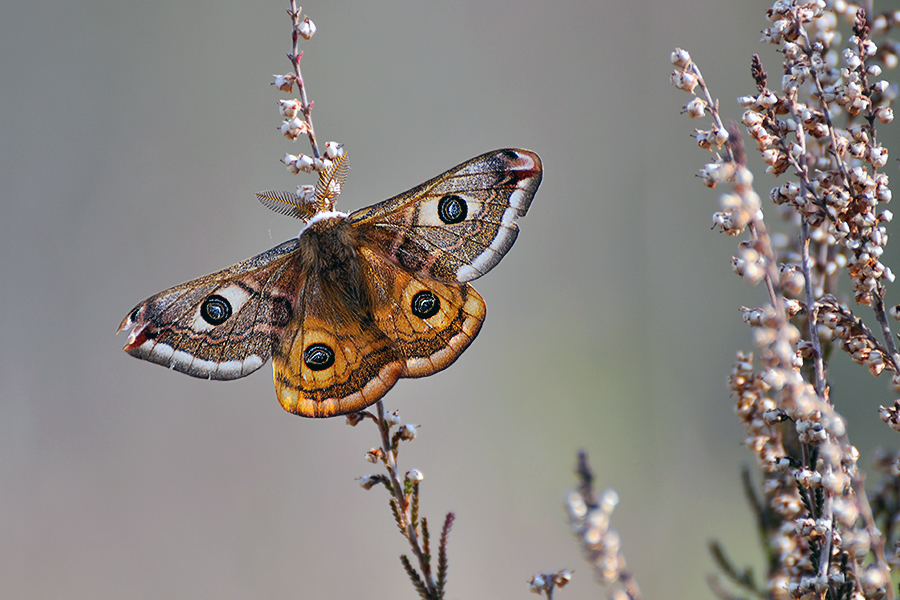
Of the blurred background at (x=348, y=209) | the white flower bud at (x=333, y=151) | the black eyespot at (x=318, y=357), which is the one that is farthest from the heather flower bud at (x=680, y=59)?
the blurred background at (x=348, y=209)

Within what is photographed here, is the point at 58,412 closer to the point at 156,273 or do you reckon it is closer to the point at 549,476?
the point at 156,273

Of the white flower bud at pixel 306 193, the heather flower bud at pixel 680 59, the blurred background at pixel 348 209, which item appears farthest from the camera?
the blurred background at pixel 348 209

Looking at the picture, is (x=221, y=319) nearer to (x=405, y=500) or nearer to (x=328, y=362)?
(x=328, y=362)

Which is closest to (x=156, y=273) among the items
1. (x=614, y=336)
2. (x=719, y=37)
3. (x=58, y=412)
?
(x=58, y=412)

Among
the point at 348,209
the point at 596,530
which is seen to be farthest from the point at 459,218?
the point at 348,209

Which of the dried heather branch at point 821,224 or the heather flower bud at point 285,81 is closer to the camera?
the dried heather branch at point 821,224

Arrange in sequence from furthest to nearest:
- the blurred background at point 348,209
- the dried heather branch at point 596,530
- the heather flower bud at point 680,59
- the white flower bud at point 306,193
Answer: the blurred background at point 348,209 → the white flower bud at point 306,193 → the heather flower bud at point 680,59 → the dried heather branch at point 596,530

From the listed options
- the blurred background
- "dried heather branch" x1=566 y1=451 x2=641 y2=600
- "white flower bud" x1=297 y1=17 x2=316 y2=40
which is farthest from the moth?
the blurred background

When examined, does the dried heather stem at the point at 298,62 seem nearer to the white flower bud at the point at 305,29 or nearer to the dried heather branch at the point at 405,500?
the white flower bud at the point at 305,29

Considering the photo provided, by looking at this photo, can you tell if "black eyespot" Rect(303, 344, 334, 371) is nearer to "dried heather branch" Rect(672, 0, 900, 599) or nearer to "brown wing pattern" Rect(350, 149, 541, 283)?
"brown wing pattern" Rect(350, 149, 541, 283)
